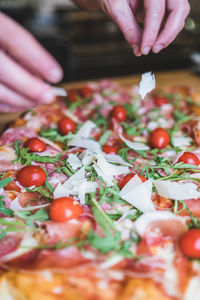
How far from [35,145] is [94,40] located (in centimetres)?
379

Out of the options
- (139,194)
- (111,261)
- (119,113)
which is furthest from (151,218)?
(119,113)

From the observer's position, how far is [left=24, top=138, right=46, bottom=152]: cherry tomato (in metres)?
1.41

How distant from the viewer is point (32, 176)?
3.80 ft

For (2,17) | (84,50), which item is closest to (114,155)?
(2,17)

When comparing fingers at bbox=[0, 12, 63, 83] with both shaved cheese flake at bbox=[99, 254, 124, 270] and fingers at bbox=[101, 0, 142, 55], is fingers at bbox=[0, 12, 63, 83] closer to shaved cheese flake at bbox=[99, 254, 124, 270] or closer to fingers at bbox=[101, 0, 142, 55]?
shaved cheese flake at bbox=[99, 254, 124, 270]

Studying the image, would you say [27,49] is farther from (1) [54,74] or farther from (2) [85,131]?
(2) [85,131]

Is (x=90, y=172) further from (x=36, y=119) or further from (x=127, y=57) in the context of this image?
(x=127, y=57)

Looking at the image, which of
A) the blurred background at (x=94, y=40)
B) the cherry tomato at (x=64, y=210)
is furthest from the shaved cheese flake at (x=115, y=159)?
the blurred background at (x=94, y=40)

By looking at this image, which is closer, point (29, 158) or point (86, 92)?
point (29, 158)

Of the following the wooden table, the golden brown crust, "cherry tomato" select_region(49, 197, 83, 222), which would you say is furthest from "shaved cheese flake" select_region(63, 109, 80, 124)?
the golden brown crust

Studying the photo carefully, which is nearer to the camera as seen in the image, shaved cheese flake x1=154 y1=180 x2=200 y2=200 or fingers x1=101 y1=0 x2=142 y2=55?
shaved cheese flake x1=154 y1=180 x2=200 y2=200

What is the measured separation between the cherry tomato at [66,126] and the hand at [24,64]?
0.81 metres

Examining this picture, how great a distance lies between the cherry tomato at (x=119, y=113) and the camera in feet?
5.87

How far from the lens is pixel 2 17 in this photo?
0.78 meters
